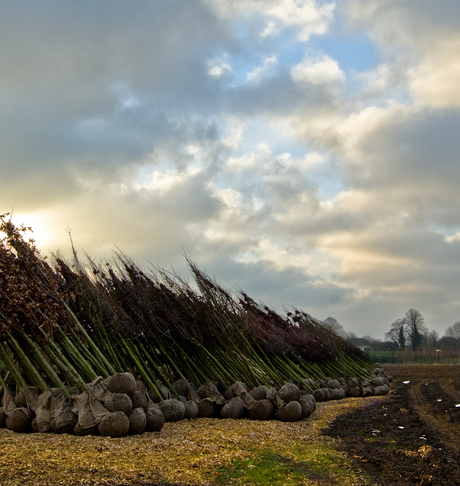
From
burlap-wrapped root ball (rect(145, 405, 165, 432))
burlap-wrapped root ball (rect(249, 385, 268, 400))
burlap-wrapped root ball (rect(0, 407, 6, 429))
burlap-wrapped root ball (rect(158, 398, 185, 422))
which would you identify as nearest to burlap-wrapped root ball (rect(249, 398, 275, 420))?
burlap-wrapped root ball (rect(249, 385, 268, 400))

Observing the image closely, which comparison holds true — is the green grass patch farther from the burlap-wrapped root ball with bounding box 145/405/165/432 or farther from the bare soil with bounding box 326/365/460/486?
the burlap-wrapped root ball with bounding box 145/405/165/432

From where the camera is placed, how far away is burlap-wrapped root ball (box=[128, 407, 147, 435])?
821 centimetres

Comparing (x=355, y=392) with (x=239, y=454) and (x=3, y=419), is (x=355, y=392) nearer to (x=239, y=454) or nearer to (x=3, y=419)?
(x=239, y=454)

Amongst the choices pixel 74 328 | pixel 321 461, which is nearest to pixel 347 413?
pixel 321 461

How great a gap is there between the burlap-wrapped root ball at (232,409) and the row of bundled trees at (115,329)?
4.10ft

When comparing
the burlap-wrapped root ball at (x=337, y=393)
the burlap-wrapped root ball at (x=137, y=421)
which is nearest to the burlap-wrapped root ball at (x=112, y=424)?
the burlap-wrapped root ball at (x=137, y=421)

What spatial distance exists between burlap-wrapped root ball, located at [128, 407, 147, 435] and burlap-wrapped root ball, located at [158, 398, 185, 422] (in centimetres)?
158

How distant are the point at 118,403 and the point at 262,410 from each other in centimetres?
379

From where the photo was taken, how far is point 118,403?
813cm

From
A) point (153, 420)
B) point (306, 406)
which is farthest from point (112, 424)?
point (306, 406)

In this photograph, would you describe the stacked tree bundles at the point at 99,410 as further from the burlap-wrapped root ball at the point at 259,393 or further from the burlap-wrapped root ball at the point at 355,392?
the burlap-wrapped root ball at the point at 355,392

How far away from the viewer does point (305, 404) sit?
11188 millimetres

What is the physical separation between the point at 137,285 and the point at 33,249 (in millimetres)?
3396

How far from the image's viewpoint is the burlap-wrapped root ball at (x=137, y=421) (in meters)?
8.21
